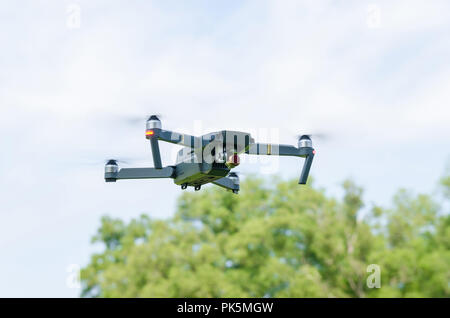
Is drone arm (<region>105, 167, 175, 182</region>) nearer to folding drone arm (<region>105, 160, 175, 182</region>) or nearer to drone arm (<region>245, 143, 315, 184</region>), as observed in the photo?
folding drone arm (<region>105, 160, 175, 182</region>)

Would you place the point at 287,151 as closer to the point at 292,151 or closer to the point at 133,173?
the point at 292,151

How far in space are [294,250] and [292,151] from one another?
63.7 feet

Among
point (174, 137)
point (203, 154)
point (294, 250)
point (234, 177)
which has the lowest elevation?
point (294, 250)

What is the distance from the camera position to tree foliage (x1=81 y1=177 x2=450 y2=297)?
24156mm

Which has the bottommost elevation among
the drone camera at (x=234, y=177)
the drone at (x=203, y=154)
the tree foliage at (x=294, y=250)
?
the tree foliage at (x=294, y=250)

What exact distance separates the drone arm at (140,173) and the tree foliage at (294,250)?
17100 millimetres

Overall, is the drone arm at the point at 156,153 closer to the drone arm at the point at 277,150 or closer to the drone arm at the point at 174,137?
the drone arm at the point at 174,137

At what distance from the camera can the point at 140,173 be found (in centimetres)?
689

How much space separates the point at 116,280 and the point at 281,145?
2121 cm

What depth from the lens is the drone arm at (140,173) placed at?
680 cm

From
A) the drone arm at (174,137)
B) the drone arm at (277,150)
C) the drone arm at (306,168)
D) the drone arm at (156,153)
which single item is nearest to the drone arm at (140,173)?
the drone arm at (156,153)

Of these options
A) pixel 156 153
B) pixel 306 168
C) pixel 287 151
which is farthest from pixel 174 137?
pixel 306 168
